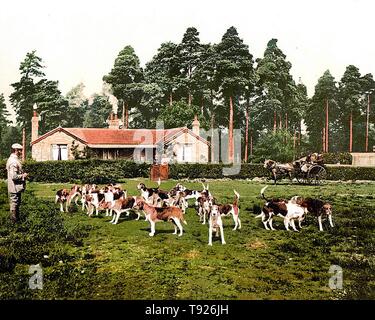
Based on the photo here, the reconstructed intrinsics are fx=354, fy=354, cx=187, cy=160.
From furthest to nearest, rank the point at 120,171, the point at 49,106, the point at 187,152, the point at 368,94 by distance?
the point at 368,94 < the point at 49,106 < the point at 187,152 < the point at 120,171

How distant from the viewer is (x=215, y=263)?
6.70m

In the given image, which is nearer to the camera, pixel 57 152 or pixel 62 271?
pixel 62 271

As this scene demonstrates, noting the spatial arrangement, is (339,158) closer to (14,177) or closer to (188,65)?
(188,65)

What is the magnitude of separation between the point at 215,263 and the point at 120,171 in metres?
14.8

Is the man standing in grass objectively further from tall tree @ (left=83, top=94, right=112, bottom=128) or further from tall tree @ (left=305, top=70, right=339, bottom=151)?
tall tree @ (left=305, top=70, right=339, bottom=151)

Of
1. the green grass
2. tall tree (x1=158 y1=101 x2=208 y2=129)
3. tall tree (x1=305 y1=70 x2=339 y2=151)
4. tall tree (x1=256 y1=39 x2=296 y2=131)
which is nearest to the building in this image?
tall tree (x1=158 y1=101 x2=208 y2=129)

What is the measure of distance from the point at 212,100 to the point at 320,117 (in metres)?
17.0

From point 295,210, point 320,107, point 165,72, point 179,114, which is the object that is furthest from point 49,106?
point 320,107

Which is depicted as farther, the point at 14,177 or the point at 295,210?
the point at 295,210

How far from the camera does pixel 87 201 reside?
11.3 m

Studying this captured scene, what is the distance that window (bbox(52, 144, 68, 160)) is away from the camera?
98.1 ft
